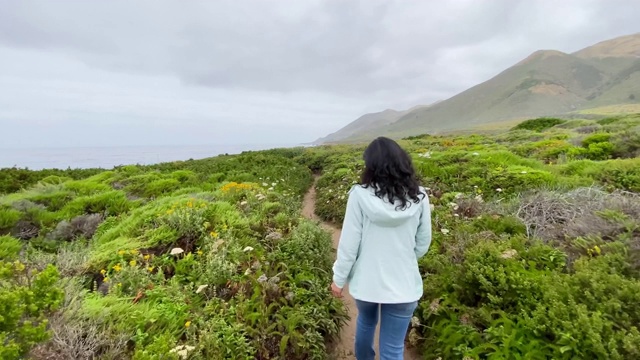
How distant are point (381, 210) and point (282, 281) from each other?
273 cm

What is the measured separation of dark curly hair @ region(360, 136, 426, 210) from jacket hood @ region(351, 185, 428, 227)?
38 millimetres

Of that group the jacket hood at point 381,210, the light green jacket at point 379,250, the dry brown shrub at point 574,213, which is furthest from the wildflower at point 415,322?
the dry brown shrub at point 574,213

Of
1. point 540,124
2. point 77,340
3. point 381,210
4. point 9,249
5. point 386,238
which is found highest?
point 540,124

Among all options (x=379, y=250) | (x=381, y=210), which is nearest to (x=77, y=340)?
(x=379, y=250)

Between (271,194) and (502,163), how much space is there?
25.6 feet

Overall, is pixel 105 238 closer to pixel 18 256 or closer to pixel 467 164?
pixel 18 256

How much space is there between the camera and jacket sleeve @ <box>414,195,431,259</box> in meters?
3.40

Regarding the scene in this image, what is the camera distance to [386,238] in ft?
10.6

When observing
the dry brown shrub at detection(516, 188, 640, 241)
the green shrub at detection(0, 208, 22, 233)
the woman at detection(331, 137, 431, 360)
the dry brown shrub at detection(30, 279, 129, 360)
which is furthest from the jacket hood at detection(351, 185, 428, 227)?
the green shrub at detection(0, 208, 22, 233)

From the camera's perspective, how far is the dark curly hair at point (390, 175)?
3.10m

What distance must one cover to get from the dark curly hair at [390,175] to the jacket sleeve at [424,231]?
9.4 inches

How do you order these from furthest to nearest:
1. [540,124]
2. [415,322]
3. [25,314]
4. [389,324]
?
[540,124], [415,322], [389,324], [25,314]

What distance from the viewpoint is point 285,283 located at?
5.24 m

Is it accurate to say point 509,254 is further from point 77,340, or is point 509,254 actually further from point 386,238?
point 77,340
